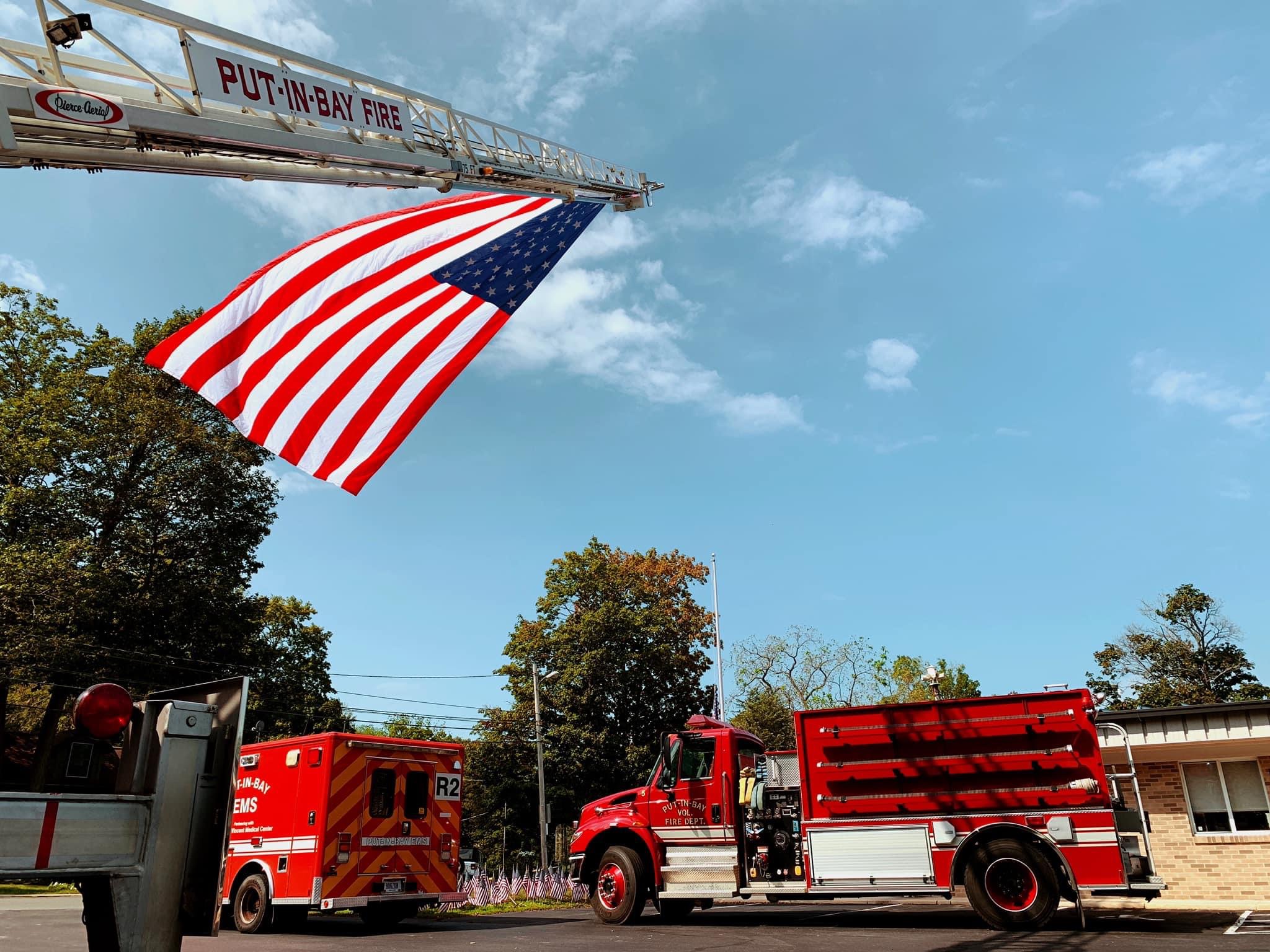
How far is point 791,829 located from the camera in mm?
14102

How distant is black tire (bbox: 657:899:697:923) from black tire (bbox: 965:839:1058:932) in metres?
4.67

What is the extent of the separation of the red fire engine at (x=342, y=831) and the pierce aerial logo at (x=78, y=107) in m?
9.44

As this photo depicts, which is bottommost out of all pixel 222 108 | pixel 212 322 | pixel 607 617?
pixel 212 322

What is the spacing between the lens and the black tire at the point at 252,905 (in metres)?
13.0

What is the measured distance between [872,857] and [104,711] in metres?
11.5

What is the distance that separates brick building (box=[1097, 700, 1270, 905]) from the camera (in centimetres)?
1461

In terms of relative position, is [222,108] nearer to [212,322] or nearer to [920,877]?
[212,322]

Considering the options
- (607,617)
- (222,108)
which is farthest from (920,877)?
(607,617)

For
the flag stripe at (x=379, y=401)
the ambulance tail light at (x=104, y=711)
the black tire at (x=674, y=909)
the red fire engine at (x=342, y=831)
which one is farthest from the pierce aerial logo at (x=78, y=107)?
the black tire at (x=674, y=909)

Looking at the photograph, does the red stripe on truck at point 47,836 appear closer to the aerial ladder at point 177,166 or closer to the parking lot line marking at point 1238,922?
the aerial ladder at point 177,166

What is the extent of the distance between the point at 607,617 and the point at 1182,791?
2727 cm

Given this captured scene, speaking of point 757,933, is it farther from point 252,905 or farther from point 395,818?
point 252,905

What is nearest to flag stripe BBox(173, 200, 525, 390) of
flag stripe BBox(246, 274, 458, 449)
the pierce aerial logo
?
flag stripe BBox(246, 274, 458, 449)

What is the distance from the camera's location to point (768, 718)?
46.0 m
